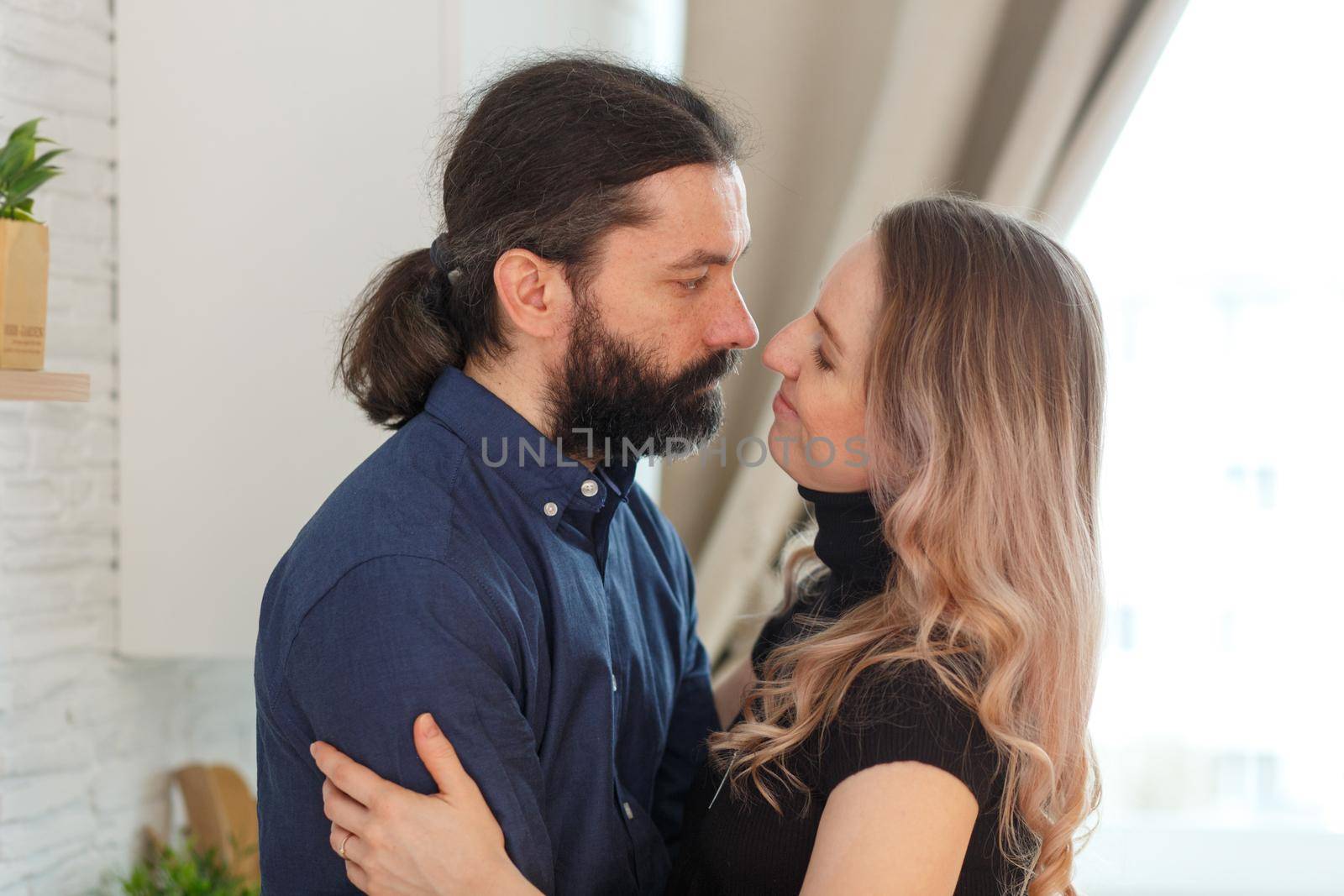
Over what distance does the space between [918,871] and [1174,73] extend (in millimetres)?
1762

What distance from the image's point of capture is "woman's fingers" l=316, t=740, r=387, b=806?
1.17m

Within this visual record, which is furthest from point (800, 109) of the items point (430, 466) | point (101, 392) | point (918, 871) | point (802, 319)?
point (918, 871)

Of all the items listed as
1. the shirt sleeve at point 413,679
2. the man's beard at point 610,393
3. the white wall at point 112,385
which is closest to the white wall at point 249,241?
the white wall at point 112,385

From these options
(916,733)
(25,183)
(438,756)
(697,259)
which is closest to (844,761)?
(916,733)

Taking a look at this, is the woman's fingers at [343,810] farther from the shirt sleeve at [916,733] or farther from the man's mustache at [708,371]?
the man's mustache at [708,371]

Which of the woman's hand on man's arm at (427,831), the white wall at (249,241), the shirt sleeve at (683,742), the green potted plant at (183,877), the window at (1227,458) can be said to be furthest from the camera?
the window at (1227,458)

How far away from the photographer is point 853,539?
4.81ft

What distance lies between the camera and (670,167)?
4.73 ft

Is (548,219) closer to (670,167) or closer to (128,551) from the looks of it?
(670,167)

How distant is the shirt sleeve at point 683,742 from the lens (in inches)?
63.9

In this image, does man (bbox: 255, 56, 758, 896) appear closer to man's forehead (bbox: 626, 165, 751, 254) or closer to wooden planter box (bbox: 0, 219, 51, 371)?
man's forehead (bbox: 626, 165, 751, 254)

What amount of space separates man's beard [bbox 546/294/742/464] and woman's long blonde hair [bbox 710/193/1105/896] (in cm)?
29

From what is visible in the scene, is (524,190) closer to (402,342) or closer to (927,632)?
(402,342)

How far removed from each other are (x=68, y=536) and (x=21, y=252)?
644 millimetres
